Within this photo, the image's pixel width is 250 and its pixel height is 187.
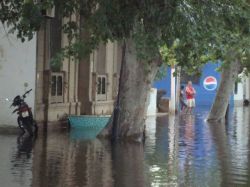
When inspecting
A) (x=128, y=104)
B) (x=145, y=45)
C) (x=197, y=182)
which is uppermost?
(x=145, y=45)

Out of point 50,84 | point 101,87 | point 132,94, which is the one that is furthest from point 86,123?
point 132,94

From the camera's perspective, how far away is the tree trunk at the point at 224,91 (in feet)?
80.9

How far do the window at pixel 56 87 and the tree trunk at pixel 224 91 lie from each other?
25.5 feet

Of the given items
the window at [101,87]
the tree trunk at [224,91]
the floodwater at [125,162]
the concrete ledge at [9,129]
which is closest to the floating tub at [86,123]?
the floodwater at [125,162]

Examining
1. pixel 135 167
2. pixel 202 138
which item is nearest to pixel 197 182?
pixel 135 167

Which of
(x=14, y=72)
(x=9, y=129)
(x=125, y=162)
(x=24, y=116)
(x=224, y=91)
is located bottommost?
(x=125, y=162)

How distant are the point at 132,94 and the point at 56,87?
207 inches

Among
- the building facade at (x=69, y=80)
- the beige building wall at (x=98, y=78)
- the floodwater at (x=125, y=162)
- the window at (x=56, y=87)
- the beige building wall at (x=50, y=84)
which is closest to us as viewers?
the floodwater at (x=125, y=162)

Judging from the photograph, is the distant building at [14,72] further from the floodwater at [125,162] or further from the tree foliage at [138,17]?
the tree foliage at [138,17]

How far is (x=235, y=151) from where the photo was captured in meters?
14.1

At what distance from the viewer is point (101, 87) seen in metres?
23.2

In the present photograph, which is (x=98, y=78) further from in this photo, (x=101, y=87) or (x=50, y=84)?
(x=50, y=84)

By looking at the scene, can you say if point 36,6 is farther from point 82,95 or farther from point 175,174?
point 82,95

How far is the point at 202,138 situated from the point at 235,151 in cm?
335
